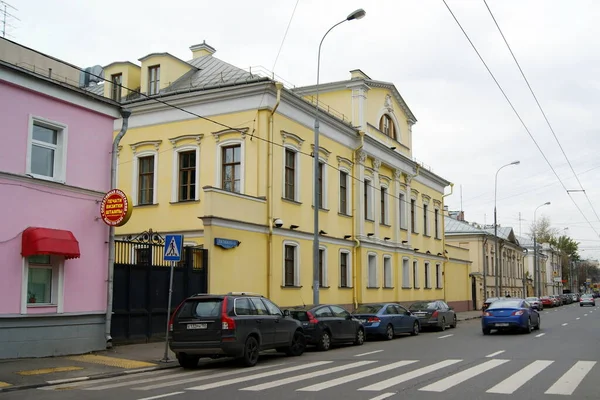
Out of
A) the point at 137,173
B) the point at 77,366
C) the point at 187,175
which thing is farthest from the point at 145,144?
the point at 77,366

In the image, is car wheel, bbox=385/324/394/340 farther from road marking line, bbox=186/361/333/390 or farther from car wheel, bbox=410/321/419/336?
road marking line, bbox=186/361/333/390

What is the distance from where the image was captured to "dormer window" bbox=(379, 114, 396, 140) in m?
36.8

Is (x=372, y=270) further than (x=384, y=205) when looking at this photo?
No

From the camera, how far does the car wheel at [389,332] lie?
22.9 metres

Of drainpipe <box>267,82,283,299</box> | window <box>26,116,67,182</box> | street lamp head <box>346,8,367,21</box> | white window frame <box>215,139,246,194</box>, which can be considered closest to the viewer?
window <box>26,116,67,182</box>

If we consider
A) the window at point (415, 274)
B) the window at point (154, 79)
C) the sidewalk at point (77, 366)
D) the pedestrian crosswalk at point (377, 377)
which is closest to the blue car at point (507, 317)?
the pedestrian crosswalk at point (377, 377)

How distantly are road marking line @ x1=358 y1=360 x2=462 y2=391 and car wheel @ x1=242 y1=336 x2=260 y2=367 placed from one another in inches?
151

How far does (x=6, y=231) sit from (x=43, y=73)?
459 cm

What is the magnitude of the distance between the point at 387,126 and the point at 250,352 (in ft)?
82.6

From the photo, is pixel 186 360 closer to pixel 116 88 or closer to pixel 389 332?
pixel 389 332

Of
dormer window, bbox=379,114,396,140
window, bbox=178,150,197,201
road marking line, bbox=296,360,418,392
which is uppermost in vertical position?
dormer window, bbox=379,114,396,140

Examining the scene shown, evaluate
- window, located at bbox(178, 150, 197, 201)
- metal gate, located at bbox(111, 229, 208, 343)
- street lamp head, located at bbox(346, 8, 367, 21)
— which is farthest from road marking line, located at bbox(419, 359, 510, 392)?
window, located at bbox(178, 150, 197, 201)

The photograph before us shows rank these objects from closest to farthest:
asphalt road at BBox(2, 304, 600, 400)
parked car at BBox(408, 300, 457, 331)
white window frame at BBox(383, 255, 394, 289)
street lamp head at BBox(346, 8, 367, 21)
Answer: asphalt road at BBox(2, 304, 600, 400), street lamp head at BBox(346, 8, 367, 21), parked car at BBox(408, 300, 457, 331), white window frame at BBox(383, 255, 394, 289)

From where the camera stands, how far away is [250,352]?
14.7 meters
